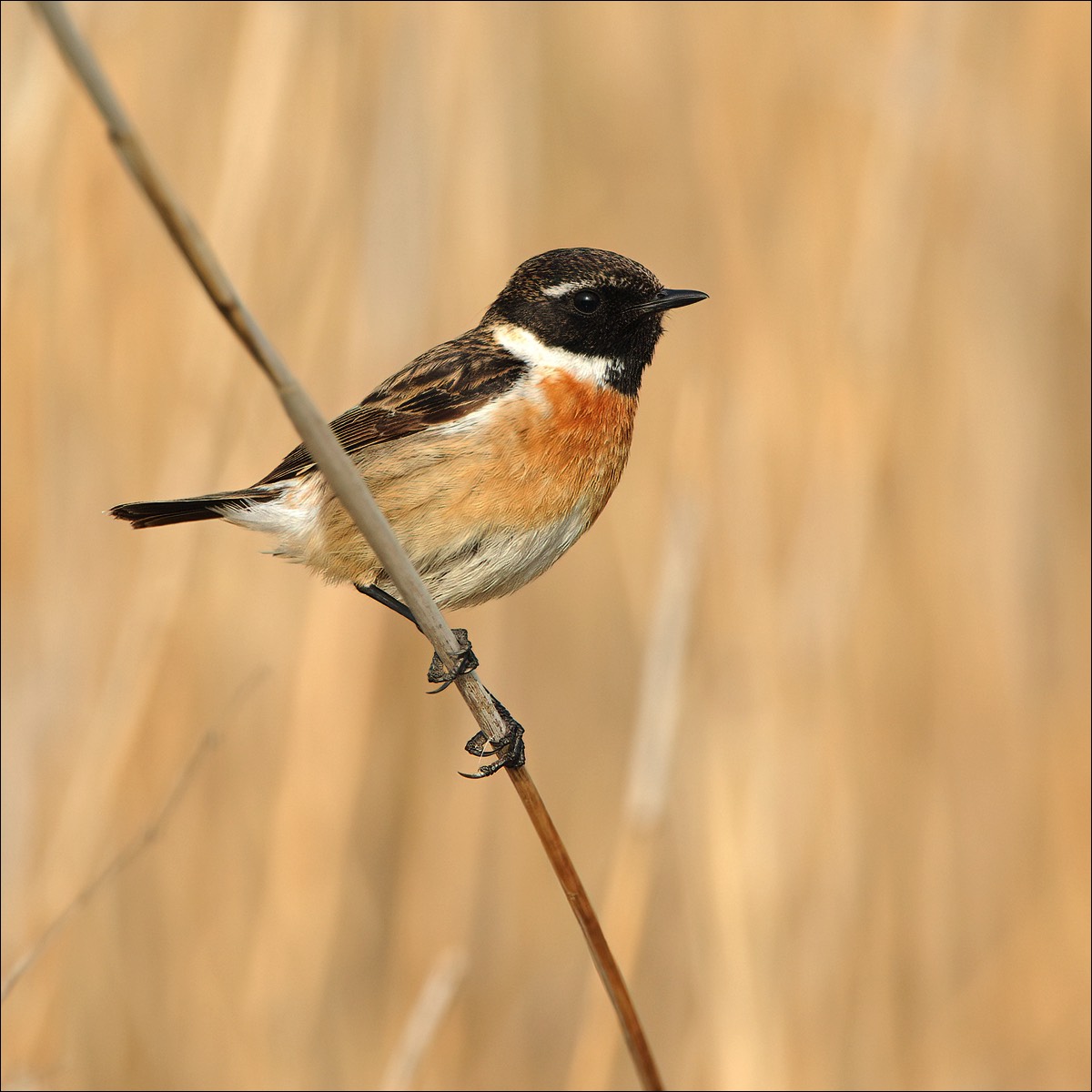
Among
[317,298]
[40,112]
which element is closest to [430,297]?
[317,298]

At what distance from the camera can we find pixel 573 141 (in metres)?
4.56

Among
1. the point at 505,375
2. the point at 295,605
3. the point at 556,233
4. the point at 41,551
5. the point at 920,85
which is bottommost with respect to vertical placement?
the point at 295,605

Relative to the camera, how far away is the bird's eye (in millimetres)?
3062

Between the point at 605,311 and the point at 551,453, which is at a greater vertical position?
the point at 605,311

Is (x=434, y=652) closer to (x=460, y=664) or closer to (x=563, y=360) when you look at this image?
(x=460, y=664)

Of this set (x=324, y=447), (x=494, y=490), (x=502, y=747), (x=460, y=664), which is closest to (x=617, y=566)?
(x=494, y=490)

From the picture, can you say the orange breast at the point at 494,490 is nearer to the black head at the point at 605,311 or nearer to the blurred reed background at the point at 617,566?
the black head at the point at 605,311

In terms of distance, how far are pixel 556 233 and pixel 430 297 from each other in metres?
0.92

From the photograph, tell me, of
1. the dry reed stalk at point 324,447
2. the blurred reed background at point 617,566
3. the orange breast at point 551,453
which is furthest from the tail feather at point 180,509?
the dry reed stalk at point 324,447

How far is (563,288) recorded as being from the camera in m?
3.11

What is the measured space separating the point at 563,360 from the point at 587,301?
0.49ft

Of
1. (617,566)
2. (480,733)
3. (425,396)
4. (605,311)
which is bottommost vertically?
(617,566)

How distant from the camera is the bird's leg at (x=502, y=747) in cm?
218

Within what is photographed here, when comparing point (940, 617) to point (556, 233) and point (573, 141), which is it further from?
point (573, 141)
